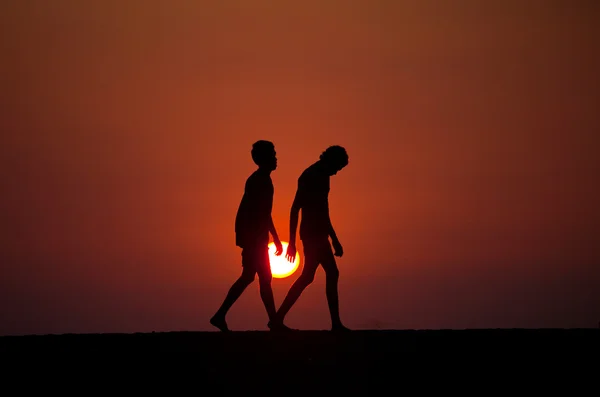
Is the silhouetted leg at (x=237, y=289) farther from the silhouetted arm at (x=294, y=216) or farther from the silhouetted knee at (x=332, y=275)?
the silhouetted knee at (x=332, y=275)

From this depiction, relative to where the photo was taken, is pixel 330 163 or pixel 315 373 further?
pixel 330 163

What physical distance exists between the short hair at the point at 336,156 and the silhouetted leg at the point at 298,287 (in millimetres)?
1228

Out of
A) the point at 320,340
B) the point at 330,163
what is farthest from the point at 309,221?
the point at 320,340

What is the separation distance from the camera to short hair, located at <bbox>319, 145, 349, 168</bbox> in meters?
13.4

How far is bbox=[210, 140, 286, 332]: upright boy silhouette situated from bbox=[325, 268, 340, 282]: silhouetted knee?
65 cm

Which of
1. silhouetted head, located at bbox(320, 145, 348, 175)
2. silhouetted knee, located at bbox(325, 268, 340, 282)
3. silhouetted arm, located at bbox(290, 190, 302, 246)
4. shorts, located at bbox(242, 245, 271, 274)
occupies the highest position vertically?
silhouetted head, located at bbox(320, 145, 348, 175)

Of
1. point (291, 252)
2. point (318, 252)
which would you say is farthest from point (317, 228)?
point (291, 252)

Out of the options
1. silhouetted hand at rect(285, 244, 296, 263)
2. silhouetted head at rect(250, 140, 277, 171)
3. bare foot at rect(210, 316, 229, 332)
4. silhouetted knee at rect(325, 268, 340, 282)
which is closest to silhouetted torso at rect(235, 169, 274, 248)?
silhouetted head at rect(250, 140, 277, 171)

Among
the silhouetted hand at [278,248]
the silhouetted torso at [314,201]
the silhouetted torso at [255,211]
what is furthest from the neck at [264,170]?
the silhouetted hand at [278,248]

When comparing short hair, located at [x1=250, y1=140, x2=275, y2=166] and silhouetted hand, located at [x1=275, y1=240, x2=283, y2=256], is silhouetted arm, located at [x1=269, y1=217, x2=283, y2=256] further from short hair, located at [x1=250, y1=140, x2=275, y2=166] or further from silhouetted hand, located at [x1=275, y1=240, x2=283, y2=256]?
short hair, located at [x1=250, y1=140, x2=275, y2=166]

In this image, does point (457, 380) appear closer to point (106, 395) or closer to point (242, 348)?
point (242, 348)

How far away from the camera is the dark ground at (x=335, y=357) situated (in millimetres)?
10109

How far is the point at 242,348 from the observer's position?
11.2 meters

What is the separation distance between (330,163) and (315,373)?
3.79 m
